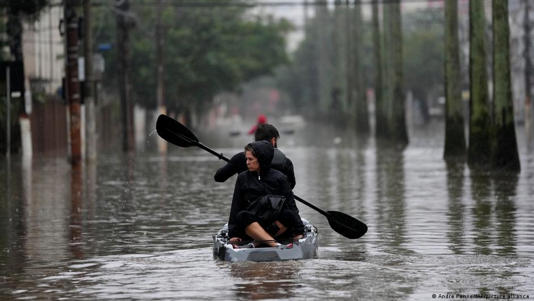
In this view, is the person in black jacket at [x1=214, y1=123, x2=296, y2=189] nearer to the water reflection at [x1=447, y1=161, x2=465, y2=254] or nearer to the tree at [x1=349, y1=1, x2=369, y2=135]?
the water reflection at [x1=447, y1=161, x2=465, y2=254]

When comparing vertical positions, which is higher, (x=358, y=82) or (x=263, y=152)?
(x=263, y=152)

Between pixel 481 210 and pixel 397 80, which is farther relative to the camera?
pixel 397 80

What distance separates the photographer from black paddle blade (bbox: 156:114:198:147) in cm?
1555

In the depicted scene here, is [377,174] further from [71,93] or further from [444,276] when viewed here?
[444,276]

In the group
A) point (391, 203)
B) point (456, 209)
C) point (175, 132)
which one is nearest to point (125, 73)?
point (391, 203)

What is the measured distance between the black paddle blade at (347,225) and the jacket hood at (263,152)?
1.80 meters

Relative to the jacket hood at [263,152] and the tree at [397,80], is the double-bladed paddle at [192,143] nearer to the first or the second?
the jacket hood at [263,152]

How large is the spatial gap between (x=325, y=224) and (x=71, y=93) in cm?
2074

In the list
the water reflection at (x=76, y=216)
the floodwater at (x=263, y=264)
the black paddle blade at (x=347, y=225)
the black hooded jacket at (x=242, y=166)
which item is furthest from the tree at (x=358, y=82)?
the black hooded jacket at (x=242, y=166)

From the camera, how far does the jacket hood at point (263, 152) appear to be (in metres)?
14.0

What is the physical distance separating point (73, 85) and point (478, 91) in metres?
11.1

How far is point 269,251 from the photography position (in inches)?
531

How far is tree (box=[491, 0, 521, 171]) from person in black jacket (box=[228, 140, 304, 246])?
62.2 ft

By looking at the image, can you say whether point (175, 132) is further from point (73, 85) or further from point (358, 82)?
point (358, 82)
